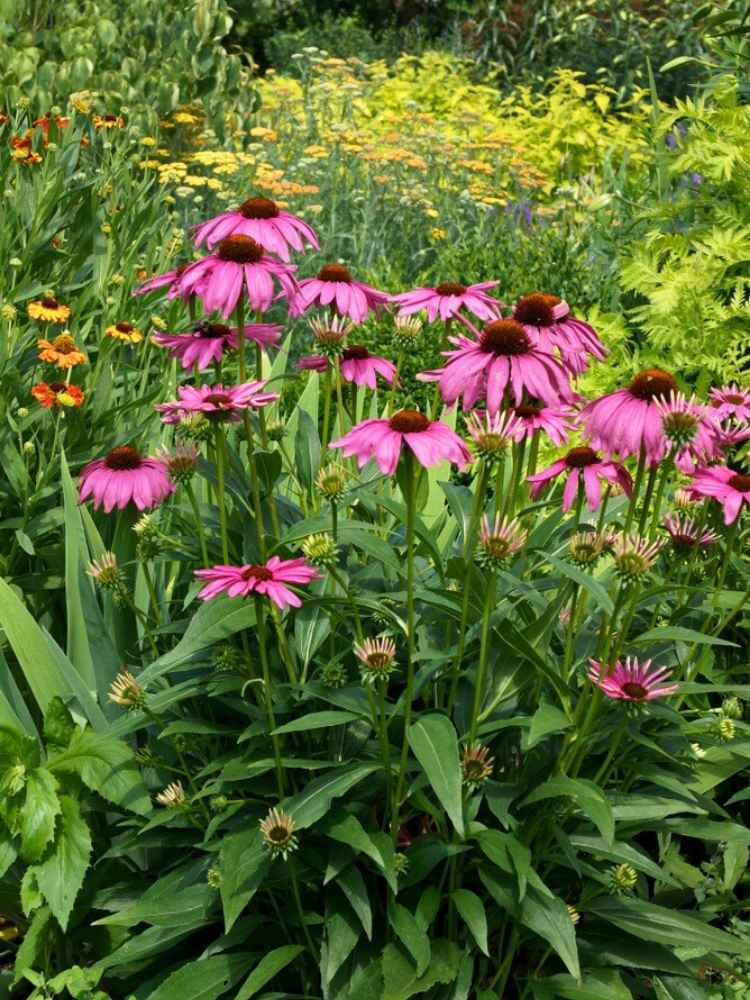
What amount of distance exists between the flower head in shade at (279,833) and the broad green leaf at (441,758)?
0.67 feet

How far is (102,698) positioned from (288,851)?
0.61 m

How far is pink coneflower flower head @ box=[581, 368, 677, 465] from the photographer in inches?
66.7

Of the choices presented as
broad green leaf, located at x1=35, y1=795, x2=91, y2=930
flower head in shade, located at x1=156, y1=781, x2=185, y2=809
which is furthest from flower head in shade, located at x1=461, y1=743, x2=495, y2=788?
broad green leaf, located at x1=35, y1=795, x2=91, y2=930

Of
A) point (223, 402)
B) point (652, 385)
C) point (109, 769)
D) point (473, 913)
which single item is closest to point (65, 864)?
point (109, 769)

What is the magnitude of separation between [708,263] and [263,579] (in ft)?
5.63

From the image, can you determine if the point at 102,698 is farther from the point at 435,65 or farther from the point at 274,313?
the point at 435,65

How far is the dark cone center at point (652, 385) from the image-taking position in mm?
1724

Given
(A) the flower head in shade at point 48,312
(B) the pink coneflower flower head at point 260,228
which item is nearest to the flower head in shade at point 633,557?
(B) the pink coneflower flower head at point 260,228

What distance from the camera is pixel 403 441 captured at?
1634 millimetres

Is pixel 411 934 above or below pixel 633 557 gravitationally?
below

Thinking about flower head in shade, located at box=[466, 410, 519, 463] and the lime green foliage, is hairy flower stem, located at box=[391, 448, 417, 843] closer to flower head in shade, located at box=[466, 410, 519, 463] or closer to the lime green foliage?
flower head in shade, located at box=[466, 410, 519, 463]

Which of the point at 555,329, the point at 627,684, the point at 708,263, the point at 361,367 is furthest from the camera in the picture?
the point at 708,263

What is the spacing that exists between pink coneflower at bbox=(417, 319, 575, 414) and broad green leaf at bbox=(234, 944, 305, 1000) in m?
0.86

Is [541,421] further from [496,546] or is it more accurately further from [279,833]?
[279,833]
